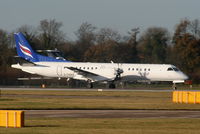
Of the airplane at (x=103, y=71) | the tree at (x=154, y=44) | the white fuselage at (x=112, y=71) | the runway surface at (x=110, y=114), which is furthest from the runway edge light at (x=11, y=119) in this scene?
the tree at (x=154, y=44)

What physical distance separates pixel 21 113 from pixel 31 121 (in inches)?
159

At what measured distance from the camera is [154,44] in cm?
13412

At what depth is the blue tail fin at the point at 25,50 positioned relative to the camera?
81.8 metres

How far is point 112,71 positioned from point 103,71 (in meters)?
1.36

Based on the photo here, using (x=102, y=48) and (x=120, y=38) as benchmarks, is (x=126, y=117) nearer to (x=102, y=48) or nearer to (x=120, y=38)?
(x=102, y=48)

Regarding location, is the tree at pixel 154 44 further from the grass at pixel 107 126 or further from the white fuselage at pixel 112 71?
A: the grass at pixel 107 126

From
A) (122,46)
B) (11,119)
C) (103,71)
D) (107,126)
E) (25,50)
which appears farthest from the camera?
(122,46)

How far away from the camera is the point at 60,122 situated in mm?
30547

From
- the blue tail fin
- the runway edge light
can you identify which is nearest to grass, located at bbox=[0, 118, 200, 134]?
the runway edge light

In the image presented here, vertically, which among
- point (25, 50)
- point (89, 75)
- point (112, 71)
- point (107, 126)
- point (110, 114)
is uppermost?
point (25, 50)

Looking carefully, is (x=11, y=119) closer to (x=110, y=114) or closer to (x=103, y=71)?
(x=110, y=114)

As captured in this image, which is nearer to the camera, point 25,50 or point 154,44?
point 25,50

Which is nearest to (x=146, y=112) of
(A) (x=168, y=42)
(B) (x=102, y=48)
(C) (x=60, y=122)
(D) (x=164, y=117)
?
(D) (x=164, y=117)

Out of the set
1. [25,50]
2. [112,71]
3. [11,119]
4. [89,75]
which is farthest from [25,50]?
[11,119]
